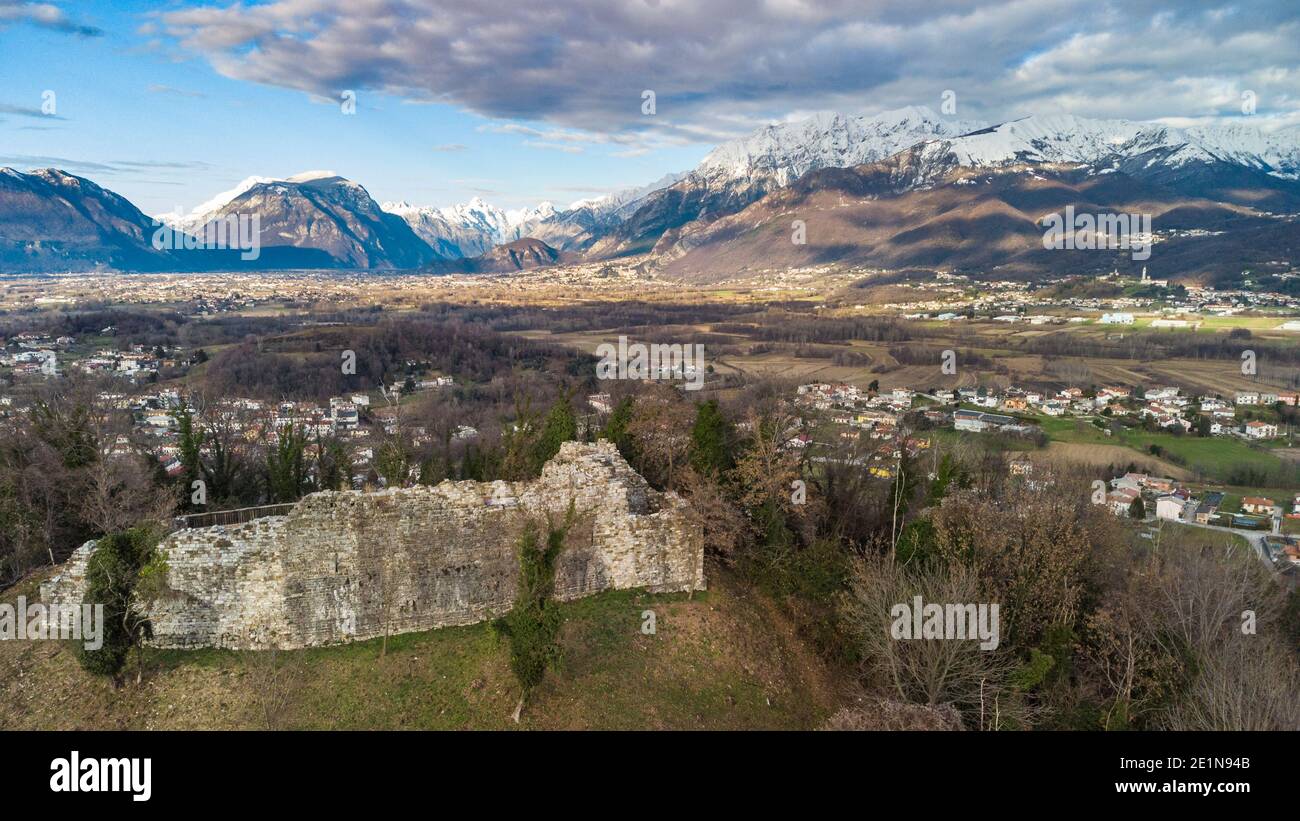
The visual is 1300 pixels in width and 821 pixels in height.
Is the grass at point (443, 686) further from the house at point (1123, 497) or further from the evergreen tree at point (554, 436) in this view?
the house at point (1123, 497)

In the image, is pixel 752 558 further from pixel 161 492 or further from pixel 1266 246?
pixel 1266 246

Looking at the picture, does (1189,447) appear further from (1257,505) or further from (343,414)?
(343,414)

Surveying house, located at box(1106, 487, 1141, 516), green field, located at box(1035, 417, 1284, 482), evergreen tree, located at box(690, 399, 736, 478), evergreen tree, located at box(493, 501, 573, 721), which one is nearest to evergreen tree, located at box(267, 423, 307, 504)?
evergreen tree, located at box(690, 399, 736, 478)

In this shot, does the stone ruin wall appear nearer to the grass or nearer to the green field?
the grass

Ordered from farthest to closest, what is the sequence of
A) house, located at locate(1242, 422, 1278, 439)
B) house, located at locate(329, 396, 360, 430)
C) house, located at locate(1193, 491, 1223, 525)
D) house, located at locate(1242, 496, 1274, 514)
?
house, located at locate(1242, 422, 1278, 439) < house, located at locate(329, 396, 360, 430) < house, located at locate(1242, 496, 1274, 514) < house, located at locate(1193, 491, 1223, 525)

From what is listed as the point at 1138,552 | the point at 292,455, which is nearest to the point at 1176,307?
the point at 1138,552

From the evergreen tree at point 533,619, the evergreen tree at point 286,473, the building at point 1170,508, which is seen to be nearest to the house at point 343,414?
the evergreen tree at point 286,473
